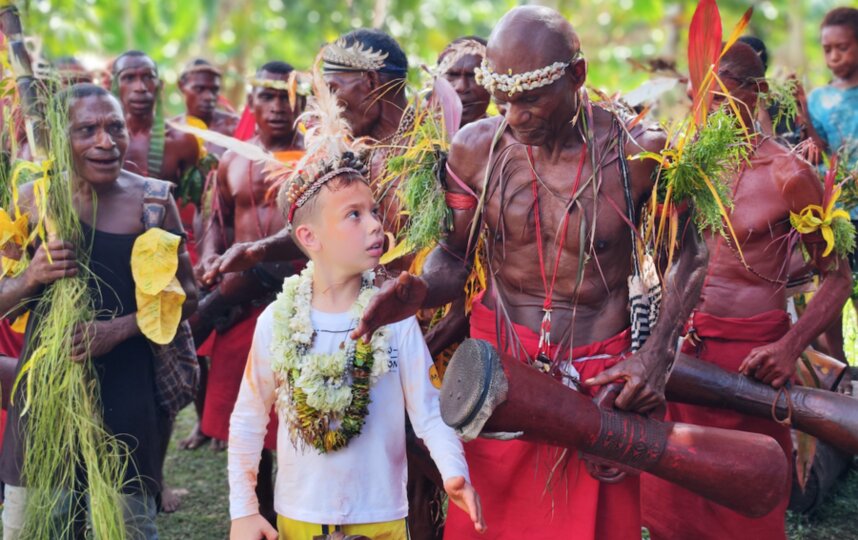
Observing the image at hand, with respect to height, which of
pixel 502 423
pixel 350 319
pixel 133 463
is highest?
pixel 350 319

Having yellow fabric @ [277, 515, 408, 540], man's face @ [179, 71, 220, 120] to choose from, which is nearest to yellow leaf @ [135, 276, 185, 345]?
yellow fabric @ [277, 515, 408, 540]

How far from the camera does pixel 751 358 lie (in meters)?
4.20

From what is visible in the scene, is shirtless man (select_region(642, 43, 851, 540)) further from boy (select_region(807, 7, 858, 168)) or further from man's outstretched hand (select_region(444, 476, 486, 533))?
boy (select_region(807, 7, 858, 168))

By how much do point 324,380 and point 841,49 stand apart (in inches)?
193

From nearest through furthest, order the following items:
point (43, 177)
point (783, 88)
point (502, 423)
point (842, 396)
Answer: point (502, 423), point (43, 177), point (842, 396), point (783, 88)

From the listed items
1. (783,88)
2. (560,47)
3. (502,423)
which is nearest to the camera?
(502,423)

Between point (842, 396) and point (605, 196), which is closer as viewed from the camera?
point (605, 196)

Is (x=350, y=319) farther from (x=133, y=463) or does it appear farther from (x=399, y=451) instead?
(x=133, y=463)

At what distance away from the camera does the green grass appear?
5.37 metres

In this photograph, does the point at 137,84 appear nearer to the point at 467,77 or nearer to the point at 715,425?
the point at 467,77

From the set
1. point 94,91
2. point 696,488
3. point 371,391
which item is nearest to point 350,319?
point 371,391

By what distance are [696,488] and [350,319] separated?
1167 millimetres

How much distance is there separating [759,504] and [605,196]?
105 centimetres

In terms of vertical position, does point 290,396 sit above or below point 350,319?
below
